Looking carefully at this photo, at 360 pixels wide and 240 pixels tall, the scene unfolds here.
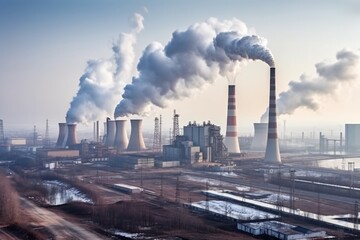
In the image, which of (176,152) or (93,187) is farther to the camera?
(176,152)

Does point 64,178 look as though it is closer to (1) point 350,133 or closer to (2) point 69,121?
(2) point 69,121

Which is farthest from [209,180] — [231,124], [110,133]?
[110,133]

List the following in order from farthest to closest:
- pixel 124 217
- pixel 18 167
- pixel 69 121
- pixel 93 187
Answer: pixel 69 121 → pixel 18 167 → pixel 93 187 → pixel 124 217

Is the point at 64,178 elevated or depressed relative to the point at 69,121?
depressed

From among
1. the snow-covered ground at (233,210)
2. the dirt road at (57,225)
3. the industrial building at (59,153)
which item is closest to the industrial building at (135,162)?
the industrial building at (59,153)

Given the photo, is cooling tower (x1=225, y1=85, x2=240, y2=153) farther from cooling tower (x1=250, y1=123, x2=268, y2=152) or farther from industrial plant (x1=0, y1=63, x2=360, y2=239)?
cooling tower (x1=250, y1=123, x2=268, y2=152)

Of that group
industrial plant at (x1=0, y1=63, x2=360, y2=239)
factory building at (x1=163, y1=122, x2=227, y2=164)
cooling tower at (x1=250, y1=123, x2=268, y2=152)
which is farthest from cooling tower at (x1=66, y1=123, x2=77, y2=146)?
cooling tower at (x1=250, y1=123, x2=268, y2=152)

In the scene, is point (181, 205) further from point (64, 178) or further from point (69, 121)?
point (69, 121)

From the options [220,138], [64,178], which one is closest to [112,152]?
[220,138]

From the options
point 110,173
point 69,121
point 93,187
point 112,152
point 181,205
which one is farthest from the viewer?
point 69,121
